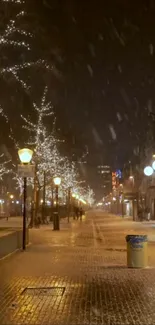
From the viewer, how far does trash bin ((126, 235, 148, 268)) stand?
1478cm

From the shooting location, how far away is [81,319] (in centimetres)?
833

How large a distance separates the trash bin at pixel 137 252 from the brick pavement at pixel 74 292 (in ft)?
1.23

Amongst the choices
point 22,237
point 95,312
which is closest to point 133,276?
point 95,312

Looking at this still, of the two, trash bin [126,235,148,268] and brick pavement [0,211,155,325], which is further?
trash bin [126,235,148,268]

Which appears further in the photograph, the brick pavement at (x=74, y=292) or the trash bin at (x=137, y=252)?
the trash bin at (x=137, y=252)

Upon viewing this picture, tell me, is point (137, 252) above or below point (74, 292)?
above

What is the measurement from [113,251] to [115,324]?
12.6 m

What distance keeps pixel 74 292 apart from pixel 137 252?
4.42 m

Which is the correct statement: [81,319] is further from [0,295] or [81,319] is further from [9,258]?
[9,258]

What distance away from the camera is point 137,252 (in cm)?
1482

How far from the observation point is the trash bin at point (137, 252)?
14.8 meters

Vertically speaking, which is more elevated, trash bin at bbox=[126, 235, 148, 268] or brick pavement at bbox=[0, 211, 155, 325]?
trash bin at bbox=[126, 235, 148, 268]

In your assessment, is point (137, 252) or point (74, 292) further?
point (137, 252)

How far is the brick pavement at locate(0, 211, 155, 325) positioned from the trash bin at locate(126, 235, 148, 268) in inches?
14.8
